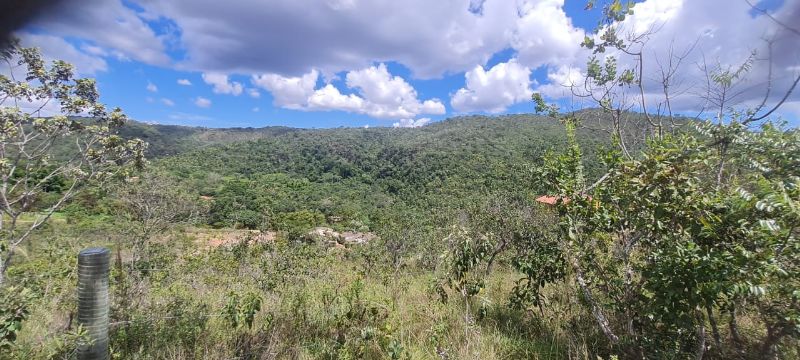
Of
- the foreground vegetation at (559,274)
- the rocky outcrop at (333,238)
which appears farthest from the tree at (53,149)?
the rocky outcrop at (333,238)

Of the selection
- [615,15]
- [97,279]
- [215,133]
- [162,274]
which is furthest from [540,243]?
[215,133]

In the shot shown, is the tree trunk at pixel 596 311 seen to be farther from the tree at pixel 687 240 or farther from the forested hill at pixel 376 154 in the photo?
the forested hill at pixel 376 154

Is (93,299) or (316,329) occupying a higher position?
(93,299)

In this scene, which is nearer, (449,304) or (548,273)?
(548,273)

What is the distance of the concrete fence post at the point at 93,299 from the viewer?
66.6 inches

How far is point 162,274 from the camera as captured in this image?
688 cm

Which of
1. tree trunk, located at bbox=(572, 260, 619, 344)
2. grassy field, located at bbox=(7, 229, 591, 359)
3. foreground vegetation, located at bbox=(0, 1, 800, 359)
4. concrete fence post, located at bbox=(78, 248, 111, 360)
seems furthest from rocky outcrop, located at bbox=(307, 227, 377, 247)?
concrete fence post, located at bbox=(78, 248, 111, 360)

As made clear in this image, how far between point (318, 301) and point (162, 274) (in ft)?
15.2

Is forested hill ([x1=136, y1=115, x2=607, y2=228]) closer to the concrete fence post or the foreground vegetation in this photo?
the foreground vegetation

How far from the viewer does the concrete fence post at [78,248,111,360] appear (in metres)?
1.69

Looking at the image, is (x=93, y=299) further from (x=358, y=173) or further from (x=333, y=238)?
(x=358, y=173)

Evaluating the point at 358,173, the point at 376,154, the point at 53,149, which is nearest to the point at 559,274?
the point at 53,149

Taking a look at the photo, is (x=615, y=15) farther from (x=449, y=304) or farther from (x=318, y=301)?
(x=318, y=301)

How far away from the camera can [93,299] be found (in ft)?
5.72
